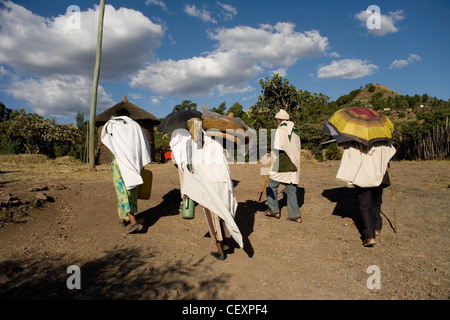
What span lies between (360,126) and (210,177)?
2206 mm

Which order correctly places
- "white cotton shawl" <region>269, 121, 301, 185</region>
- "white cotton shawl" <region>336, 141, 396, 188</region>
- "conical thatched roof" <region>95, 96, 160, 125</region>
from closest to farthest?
"white cotton shawl" <region>336, 141, 396, 188</region>
"white cotton shawl" <region>269, 121, 301, 185</region>
"conical thatched roof" <region>95, 96, 160, 125</region>

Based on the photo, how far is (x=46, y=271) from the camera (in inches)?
127

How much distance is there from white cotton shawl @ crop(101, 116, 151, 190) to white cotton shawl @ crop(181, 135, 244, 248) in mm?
1271

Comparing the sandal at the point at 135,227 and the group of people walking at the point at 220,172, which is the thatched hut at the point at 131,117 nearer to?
the group of people walking at the point at 220,172

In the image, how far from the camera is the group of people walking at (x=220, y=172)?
3.75 metres

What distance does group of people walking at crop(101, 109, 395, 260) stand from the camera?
12.3 feet

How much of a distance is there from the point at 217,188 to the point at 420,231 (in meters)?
3.43

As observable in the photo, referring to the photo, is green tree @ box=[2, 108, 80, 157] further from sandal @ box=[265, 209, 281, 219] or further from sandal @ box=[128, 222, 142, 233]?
sandal @ box=[265, 209, 281, 219]

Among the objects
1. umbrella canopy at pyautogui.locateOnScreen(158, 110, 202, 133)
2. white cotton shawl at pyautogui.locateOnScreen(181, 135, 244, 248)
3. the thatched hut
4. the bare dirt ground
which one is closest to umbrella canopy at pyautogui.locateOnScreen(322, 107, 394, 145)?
the bare dirt ground

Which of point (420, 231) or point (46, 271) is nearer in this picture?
point (46, 271)

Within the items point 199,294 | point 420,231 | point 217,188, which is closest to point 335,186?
point 420,231

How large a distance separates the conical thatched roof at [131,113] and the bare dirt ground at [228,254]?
10297 mm

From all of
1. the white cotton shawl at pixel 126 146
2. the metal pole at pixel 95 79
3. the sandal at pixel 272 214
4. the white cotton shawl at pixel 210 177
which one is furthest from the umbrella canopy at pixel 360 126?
the metal pole at pixel 95 79
